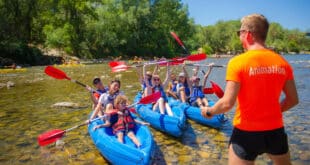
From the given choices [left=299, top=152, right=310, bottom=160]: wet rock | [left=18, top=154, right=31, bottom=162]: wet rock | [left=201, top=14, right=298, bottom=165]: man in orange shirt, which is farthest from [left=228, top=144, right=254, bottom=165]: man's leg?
[left=18, top=154, right=31, bottom=162]: wet rock

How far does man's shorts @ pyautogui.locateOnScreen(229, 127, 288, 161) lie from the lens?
97.0 inches

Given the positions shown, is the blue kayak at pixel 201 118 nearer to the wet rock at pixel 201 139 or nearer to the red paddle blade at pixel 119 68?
the wet rock at pixel 201 139

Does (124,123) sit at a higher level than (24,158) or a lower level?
higher

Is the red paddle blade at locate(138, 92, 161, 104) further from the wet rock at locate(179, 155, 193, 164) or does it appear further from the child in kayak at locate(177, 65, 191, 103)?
the child in kayak at locate(177, 65, 191, 103)

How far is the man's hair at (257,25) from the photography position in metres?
2.41

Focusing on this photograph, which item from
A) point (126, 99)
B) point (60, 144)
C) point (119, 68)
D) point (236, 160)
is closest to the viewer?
point (236, 160)

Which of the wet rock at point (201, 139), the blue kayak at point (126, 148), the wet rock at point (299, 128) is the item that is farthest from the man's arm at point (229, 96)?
the wet rock at point (299, 128)

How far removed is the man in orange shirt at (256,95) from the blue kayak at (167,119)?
4123mm

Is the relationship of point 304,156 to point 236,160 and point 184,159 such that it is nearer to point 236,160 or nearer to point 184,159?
point 184,159

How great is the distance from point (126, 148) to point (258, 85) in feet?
9.51

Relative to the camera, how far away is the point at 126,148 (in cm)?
477

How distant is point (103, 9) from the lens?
161 ft

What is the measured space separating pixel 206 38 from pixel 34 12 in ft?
185

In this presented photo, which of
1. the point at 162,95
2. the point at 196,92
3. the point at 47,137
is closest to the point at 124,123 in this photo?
the point at 47,137
